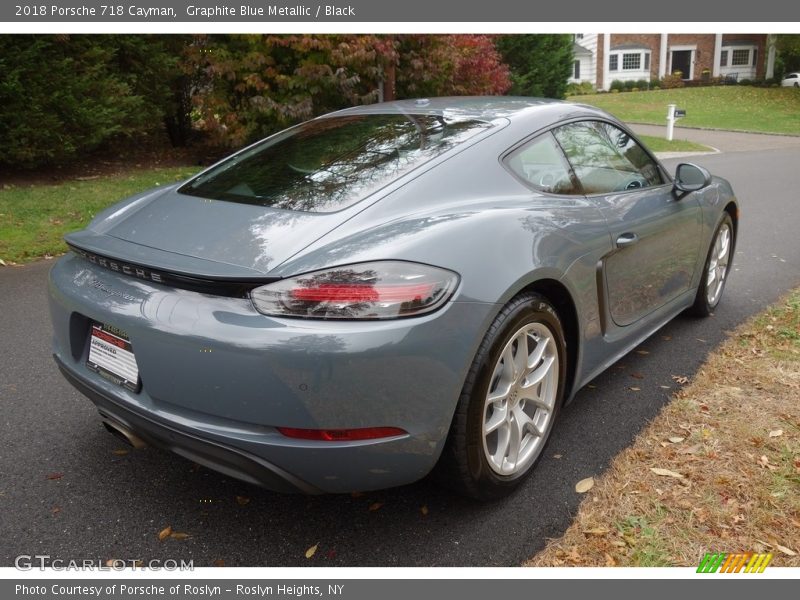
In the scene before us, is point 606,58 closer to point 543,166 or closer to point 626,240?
point 626,240

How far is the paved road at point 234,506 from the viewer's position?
2488mm

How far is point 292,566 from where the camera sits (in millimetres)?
2430

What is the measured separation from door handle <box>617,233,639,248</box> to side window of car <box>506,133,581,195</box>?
31 centimetres

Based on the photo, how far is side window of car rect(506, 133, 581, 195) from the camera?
3.01 metres

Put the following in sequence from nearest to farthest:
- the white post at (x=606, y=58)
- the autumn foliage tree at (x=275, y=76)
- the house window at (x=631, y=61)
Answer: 1. the autumn foliage tree at (x=275, y=76)
2. the white post at (x=606, y=58)
3. the house window at (x=631, y=61)

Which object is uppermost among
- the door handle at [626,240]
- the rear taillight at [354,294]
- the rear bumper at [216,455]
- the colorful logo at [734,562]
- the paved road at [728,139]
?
the rear taillight at [354,294]

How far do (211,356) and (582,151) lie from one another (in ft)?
6.98

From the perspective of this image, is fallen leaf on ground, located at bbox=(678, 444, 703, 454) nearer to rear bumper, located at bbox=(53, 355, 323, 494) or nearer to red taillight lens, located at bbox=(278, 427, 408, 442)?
red taillight lens, located at bbox=(278, 427, 408, 442)

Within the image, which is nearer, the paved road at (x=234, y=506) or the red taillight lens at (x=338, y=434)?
Answer: the red taillight lens at (x=338, y=434)

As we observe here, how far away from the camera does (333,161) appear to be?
3.01m

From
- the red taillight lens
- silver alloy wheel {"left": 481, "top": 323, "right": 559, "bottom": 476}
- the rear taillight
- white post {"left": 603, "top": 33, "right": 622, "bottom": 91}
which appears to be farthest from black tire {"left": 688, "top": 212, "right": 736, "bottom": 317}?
white post {"left": 603, "top": 33, "right": 622, "bottom": 91}

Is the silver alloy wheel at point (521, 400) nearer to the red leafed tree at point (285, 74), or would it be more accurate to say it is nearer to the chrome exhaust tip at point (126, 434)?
the chrome exhaust tip at point (126, 434)

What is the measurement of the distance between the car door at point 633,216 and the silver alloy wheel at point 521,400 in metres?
0.59

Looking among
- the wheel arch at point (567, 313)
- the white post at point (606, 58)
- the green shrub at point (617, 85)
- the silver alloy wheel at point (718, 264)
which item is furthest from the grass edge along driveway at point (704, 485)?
the white post at point (606, 58)
